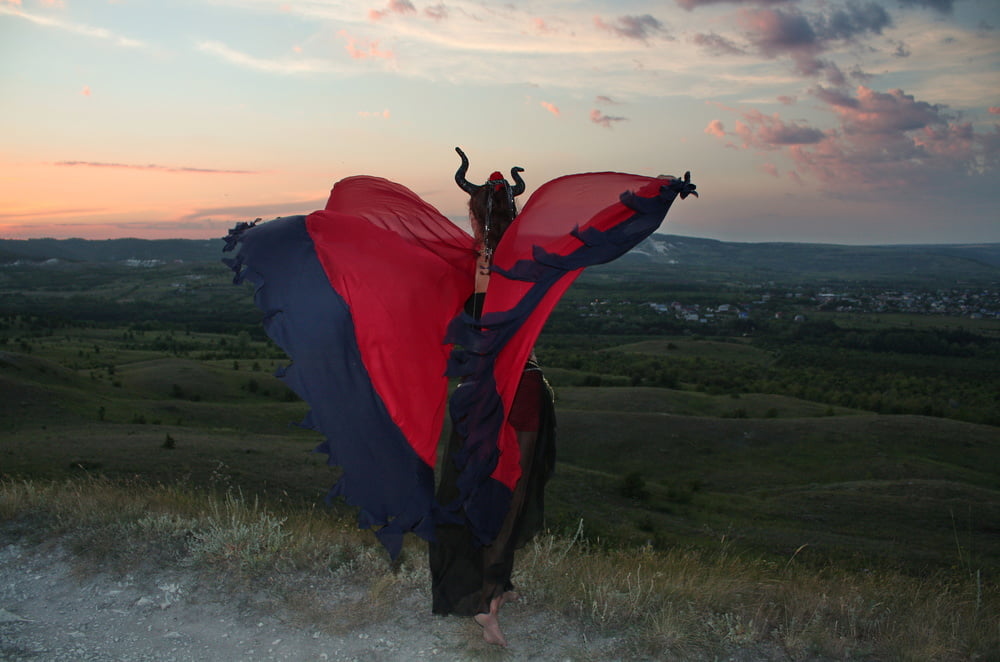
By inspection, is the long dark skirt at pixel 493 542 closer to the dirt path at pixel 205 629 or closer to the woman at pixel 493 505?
the woman at pixel 493 505

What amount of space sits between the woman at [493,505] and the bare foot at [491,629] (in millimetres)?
11

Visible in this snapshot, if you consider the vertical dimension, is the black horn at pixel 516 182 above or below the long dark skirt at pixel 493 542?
above

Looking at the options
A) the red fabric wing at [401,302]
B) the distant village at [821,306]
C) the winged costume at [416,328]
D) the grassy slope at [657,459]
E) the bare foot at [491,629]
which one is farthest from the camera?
the distant village at [821,306]

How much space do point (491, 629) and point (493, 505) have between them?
676 mm

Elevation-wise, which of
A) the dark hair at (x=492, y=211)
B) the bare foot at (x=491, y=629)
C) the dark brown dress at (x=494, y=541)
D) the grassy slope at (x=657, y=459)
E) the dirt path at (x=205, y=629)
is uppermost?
the dark hair at (x=492, y=211)

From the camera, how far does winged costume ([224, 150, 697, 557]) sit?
3982 millimetres

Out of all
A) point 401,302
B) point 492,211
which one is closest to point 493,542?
point 401,302

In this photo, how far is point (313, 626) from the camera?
4289 millimetres

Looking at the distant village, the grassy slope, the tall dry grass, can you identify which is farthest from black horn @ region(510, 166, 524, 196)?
the distant village

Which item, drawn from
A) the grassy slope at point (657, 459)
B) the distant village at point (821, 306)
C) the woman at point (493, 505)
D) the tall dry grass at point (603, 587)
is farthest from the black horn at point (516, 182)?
the distant village at point (821, 306)

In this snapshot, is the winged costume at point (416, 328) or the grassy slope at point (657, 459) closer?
the winged costume at point (416, 328)

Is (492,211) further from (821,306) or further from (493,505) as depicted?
(821,306)

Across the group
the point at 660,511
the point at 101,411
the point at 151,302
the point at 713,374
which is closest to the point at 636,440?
the point at 660,511

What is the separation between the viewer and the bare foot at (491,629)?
4.09 m
